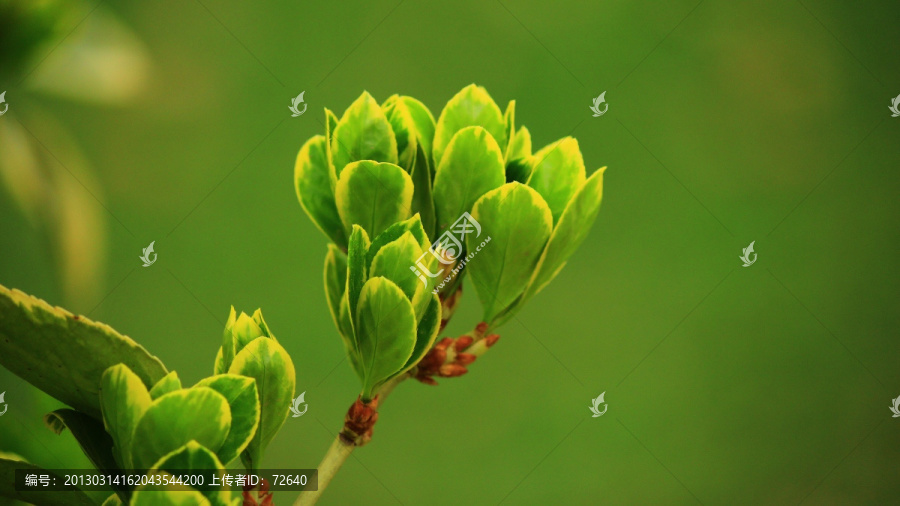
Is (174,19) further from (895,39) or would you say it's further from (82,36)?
(895,39)

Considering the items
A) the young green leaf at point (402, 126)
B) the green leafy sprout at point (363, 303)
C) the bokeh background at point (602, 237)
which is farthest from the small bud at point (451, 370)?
the bokeh background at point (602, 237)

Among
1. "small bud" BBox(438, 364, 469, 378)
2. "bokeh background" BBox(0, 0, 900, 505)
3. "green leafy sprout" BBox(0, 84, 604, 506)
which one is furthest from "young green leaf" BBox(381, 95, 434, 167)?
"bokeh background" BBox(0, 0, 900, 505)

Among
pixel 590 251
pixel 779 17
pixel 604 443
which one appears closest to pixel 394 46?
pixel 590 251

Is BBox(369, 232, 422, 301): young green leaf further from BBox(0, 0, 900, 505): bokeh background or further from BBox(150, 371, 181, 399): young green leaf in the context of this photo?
BBox(0, 0, 900, 505): bokeh background

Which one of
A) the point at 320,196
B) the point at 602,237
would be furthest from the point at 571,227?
the point at 602,237

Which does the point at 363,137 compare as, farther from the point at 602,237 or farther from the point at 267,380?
the point at 602,237

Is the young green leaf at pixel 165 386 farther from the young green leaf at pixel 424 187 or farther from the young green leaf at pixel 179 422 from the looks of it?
the young green leaf at pixel 424 187

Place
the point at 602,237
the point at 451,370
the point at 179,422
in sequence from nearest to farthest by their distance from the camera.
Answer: the point at 179,422 < the point at 451,370 < the point at 602,237
